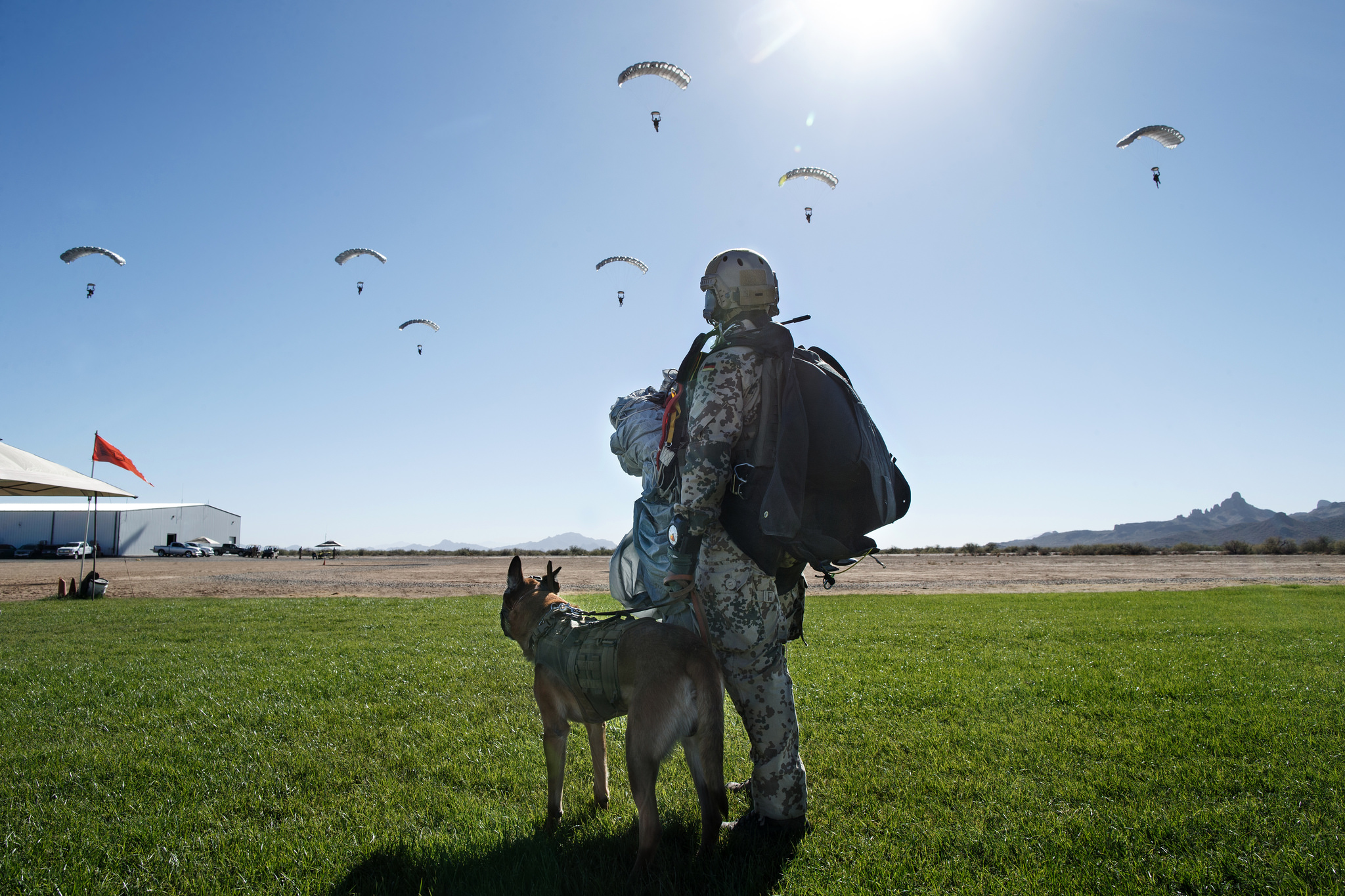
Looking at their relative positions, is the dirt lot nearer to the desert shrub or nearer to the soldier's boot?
the soldier's boot

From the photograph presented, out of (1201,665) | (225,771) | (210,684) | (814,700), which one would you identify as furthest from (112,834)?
(1201,665)

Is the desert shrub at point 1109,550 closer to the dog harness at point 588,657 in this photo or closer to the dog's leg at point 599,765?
the dog's leg at point 599,765

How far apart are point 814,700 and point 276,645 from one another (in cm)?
822

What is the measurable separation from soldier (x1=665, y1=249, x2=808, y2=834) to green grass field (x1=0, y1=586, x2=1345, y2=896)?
30 centimetres

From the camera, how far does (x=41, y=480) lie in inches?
618

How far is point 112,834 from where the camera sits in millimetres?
3492

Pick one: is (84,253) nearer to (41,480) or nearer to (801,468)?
(41,480)

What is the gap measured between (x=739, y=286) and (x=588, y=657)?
85.7 inches

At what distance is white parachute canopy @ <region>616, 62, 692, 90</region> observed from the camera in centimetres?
2095

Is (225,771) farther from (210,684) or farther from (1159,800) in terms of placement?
(1159,800)

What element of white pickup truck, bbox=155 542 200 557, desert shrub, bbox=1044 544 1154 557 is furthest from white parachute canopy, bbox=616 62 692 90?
white pickup truck, bbox=155 542 200 557

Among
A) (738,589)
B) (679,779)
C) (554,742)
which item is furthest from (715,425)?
(679,779)

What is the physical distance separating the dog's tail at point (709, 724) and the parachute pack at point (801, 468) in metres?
0.59

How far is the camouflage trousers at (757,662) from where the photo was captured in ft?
11.2
